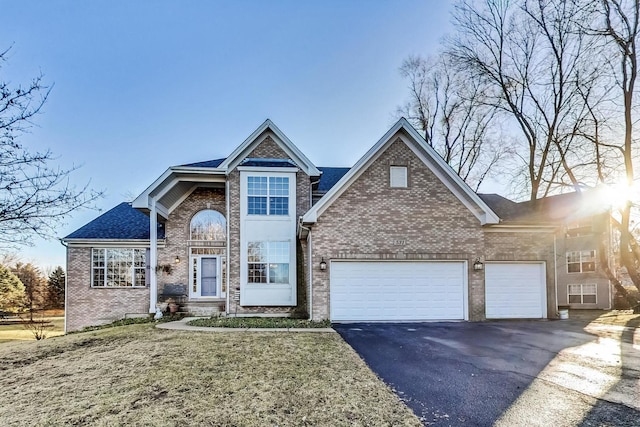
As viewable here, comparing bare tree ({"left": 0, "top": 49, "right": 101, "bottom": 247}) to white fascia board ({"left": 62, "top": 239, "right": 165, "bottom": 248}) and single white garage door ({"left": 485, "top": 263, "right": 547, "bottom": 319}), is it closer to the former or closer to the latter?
white fascia board ({"left": 62, "top": 239, "right": 165, "bottom": 248})

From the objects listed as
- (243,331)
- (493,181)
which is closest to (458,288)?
(243,331)

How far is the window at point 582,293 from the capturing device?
2419 centimetres

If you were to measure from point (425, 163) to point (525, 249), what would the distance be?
4827mm

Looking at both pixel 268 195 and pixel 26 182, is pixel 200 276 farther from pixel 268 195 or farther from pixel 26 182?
pixel 26 182

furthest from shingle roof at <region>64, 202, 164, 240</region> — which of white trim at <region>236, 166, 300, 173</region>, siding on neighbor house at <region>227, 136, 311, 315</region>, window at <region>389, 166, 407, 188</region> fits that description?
window at <region>389, 166, 407, 188</region>

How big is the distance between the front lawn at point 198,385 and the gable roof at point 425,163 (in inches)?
208

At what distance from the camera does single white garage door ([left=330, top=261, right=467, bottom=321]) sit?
1333 centimetres

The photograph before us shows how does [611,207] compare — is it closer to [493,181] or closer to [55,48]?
[493,181]

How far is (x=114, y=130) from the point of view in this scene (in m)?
16.4

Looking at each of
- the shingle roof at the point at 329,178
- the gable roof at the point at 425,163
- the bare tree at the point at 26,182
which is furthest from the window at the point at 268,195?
the bare tree at the point at 26,182

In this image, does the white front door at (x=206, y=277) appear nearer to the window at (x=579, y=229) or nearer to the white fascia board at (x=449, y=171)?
the white fascia board at (x=449, y=171)

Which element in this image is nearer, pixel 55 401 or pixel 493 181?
pixel 55 401

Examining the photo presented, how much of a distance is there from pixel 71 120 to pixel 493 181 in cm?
2636

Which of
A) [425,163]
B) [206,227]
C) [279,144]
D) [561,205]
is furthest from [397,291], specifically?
[561,205]
